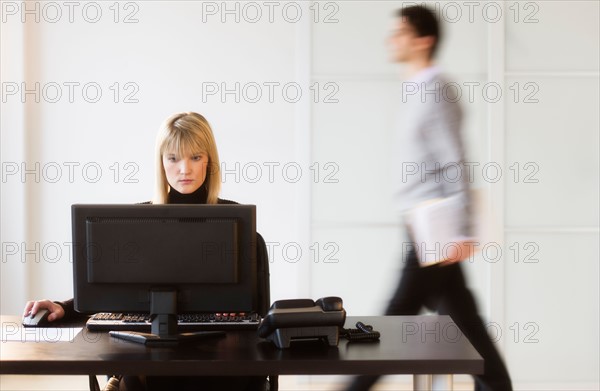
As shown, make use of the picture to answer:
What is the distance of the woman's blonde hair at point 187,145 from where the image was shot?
10.1 feet

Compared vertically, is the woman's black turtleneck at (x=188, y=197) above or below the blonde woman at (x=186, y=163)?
below

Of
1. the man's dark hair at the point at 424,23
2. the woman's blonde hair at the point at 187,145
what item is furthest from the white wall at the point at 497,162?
the woman's blonde hair at the point at 187,145

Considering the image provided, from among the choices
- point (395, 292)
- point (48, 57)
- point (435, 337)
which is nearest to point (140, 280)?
point (435, 337)

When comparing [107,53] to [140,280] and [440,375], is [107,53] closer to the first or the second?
[140,280]

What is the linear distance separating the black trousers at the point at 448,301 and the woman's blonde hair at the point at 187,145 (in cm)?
94

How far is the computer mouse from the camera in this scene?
8.24 ft

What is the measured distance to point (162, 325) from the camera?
2.31 metres

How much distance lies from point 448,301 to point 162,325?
1535mm

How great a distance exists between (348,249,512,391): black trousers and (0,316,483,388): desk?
1.08 meters

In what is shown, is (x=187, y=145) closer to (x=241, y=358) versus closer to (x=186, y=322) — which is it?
(x=186, y=322)

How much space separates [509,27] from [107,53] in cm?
222

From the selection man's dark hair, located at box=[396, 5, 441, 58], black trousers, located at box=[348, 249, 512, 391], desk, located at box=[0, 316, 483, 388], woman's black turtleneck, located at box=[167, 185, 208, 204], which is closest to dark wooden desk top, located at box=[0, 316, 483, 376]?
desk, located at box=[0, 316, 483, 388]

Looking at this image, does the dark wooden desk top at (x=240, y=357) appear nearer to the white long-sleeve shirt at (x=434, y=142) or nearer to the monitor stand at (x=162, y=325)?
the monitor stand at (x=162, y=325)

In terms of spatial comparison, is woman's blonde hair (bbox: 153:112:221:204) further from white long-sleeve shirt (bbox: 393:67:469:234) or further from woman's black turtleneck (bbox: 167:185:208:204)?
white long-sleeve shirt (bbox: 393:67:469:234)
